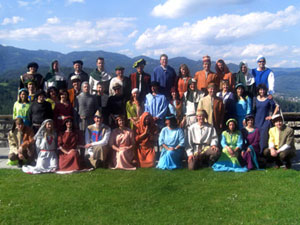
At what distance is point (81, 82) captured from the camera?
8.18 m

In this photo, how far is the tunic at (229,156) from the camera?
690cm

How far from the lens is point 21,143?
25.0ft

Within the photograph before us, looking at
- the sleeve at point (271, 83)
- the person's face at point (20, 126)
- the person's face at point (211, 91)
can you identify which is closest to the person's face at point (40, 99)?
the person's face at point (20, 126)

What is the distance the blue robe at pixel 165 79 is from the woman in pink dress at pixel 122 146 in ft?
5.06

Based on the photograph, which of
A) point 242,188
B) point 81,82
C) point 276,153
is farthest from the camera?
point 81,82

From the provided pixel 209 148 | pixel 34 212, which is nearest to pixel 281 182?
pixel 209 148

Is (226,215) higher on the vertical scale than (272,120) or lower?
lower

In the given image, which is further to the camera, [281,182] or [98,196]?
[281,182]

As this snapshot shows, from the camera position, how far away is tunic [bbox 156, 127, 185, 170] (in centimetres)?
712

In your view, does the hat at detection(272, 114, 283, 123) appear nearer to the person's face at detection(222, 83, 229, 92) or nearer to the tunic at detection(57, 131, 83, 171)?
the person's face at detection(222, 83, 229, 92)

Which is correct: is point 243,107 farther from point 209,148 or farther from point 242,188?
point 242,188

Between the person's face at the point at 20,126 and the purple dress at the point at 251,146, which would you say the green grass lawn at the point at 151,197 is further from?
the person's face at the point at 20,126

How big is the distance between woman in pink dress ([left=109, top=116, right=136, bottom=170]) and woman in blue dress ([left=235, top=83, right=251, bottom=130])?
2.83 meters

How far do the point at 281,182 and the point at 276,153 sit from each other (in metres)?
1.09
